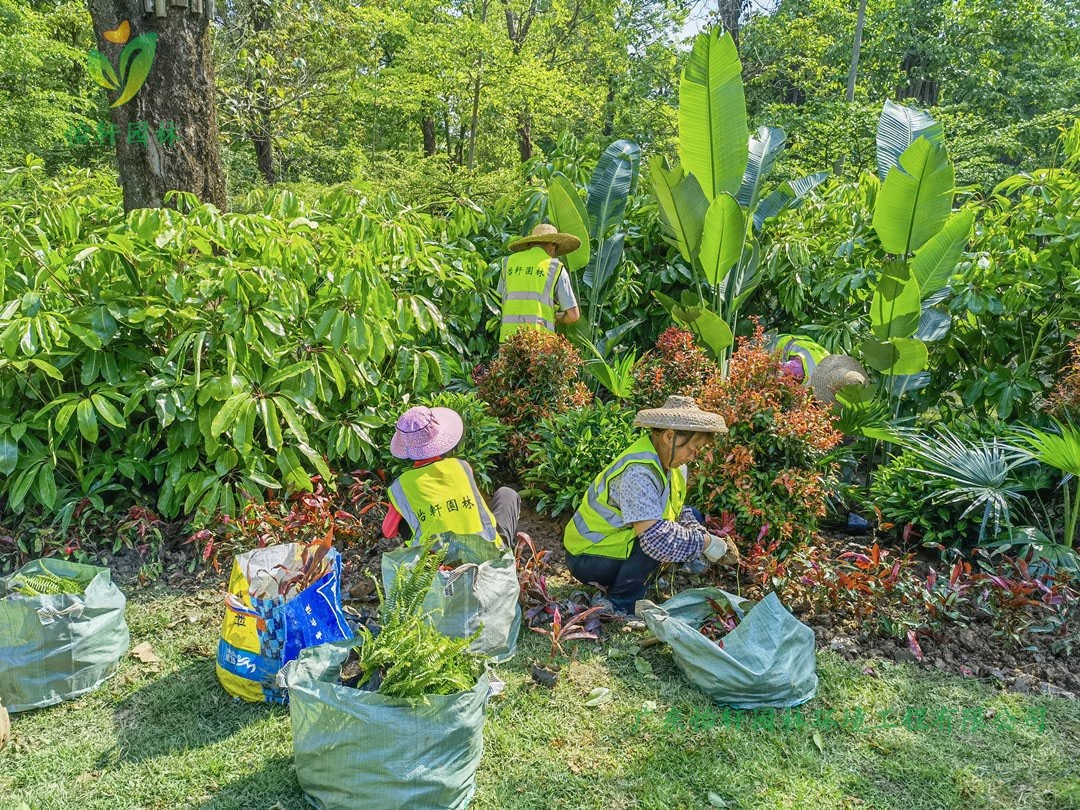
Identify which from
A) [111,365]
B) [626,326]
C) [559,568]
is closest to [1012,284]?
[626,326]

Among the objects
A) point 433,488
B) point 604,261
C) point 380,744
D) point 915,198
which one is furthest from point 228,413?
point 915,198

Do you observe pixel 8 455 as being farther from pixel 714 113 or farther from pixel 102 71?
pixel 714 113

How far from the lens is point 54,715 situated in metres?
2.88

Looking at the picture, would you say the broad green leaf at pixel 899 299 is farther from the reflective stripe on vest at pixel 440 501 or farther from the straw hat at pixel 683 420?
the reflective stripe on vest at pixel 440 501

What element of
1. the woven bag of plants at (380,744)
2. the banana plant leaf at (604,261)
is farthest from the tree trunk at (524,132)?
the woven bag of plants at (380,744)

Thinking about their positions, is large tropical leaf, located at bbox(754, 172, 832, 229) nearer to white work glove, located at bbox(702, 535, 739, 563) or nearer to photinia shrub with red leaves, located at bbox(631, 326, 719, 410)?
photinia shrub with red leaves, located at bbox(631, 326, 719, 410)

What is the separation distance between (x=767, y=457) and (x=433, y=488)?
5.82ft

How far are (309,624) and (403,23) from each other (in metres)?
13.7

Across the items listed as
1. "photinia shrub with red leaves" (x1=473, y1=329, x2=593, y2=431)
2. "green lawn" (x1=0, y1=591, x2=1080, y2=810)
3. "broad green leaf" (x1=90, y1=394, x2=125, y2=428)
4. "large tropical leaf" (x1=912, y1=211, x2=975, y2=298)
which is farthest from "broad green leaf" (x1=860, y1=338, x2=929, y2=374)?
"broad green leaf" (x1=90, y1=394, x2=125, y2=428)

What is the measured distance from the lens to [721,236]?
4.89 m

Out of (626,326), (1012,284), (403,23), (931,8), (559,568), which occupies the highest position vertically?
(931,8)

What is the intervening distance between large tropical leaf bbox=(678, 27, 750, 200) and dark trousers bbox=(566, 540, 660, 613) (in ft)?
9.63

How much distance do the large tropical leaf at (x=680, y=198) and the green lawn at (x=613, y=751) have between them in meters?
3.15

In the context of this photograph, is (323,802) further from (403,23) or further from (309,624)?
(403,23)
